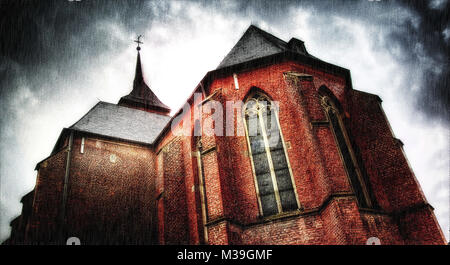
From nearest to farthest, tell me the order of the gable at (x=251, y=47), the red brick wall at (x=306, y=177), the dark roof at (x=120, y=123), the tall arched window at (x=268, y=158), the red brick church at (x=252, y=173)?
the red brick wall at (x=306, y=177) < the red brick church at (x=252, y=173) < the tall arched window at (x=268, y=158) < the gable at (x=251, y=47) < the dark roof at (x=120, y=123)

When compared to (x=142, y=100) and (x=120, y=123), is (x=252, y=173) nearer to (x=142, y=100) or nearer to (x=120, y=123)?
(x=120, y=123)

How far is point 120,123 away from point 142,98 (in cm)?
884

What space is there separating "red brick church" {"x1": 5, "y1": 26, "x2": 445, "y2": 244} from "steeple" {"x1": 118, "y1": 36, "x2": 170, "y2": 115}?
29.1 ft

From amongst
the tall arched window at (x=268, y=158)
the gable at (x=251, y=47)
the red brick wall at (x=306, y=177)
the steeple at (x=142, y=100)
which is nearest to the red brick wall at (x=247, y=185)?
the red brick wall at (x=306, y=177)

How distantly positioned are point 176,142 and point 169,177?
141 cm

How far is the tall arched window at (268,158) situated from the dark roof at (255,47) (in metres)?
1.76

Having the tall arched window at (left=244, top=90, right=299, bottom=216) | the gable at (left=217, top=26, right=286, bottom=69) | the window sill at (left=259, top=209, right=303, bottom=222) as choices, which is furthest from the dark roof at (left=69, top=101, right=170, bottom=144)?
the window sill at (left=259, top=209, right=303, bottom=222)

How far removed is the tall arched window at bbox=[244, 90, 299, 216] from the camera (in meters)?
9.59

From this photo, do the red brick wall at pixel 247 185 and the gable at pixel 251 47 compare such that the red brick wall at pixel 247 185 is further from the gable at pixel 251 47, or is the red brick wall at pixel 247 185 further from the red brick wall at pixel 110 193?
the gable at pixel 251 47

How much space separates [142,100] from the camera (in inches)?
1008

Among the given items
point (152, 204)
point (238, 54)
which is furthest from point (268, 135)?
point (152, 204)

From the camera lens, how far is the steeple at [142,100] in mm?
25041

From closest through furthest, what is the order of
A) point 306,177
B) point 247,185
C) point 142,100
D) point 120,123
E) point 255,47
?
point 306,177
point 247,185
point 255,47
point 120,123
point 142,100

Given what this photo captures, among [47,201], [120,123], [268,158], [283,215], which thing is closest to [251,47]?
[268,158]
